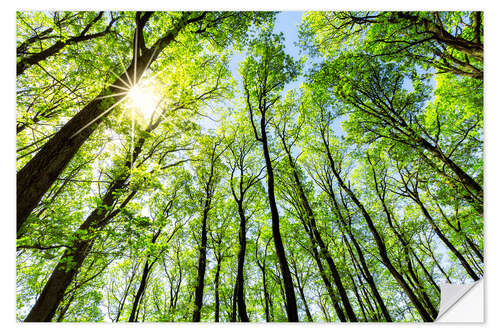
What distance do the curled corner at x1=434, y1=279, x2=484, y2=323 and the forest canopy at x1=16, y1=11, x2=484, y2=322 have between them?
1.20m

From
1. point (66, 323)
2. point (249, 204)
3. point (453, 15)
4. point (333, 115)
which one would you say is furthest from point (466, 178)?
point (249, 204)

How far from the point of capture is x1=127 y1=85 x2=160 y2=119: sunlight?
3.68 meters

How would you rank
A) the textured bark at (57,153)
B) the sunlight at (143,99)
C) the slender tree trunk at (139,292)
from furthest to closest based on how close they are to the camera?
the slender tree trunk at (139,292)
the sunlight at (143,99)
the textured bark at (57,153)

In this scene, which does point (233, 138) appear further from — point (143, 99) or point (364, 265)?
point (364, 265)

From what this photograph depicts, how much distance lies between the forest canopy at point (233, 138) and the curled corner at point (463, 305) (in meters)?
1.20

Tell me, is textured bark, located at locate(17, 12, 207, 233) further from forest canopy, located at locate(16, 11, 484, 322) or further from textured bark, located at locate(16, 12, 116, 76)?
textured bark, located at locate(16, 12, 116, 76)

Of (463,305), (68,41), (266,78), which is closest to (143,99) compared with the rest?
(68,41)

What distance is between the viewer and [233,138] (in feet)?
31.1

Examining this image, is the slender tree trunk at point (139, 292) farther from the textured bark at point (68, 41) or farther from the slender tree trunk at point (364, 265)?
the slender tree trunk at point (364, 265)

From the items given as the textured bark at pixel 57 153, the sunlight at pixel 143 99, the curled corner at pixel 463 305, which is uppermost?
the sunlight at pixel 143 99

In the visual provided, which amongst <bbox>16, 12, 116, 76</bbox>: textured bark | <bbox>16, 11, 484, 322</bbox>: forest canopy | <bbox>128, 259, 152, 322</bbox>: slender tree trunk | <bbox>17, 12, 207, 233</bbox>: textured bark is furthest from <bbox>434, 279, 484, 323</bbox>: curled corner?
<bbox>128, 259, 152, 322</bbox>: slender tree trunk

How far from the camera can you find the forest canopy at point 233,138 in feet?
10.1

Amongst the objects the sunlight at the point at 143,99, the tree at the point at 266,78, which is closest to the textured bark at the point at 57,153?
the sunlight at the point at 143,99

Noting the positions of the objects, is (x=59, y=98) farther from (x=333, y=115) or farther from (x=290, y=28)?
(x=333, y=115)
